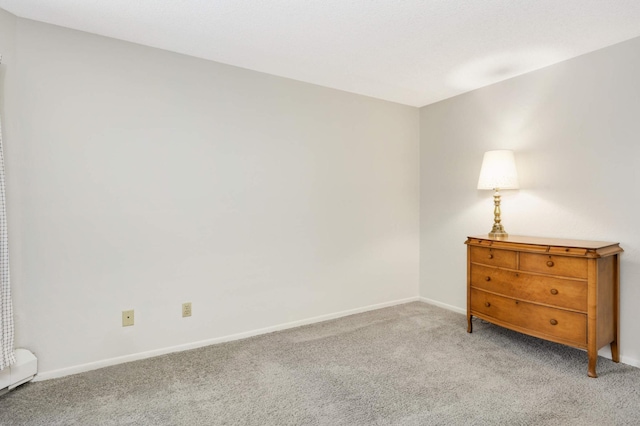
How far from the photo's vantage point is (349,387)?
6.94 feet

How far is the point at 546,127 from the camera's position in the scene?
287cm

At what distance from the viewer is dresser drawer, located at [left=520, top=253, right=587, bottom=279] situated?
2268 mm

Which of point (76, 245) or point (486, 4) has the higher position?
point (486, 4)

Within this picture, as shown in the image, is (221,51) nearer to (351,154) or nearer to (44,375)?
(351,154)

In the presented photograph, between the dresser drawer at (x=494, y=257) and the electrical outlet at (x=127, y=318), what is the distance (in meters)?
2.67

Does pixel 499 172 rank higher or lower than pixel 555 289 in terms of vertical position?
higher

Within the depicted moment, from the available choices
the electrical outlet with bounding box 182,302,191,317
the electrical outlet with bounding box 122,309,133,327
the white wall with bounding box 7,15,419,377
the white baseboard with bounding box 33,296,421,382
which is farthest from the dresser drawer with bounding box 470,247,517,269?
the electrical outlet with bounding box 122,309,133,327

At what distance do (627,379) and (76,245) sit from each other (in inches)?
141

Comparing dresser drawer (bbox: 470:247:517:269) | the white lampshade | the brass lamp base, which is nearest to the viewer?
dresser drawer (bbox: 470:247:517:269)

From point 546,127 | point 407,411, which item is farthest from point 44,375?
point 546,127

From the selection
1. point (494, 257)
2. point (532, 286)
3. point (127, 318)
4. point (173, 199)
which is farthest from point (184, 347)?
point (532, 286)

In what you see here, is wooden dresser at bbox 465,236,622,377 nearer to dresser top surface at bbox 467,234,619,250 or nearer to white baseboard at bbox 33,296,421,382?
dresser top surface at bbox 467,234,619,250

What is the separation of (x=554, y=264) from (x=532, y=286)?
230 millimetres

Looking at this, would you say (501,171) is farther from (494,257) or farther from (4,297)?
(4,297)
